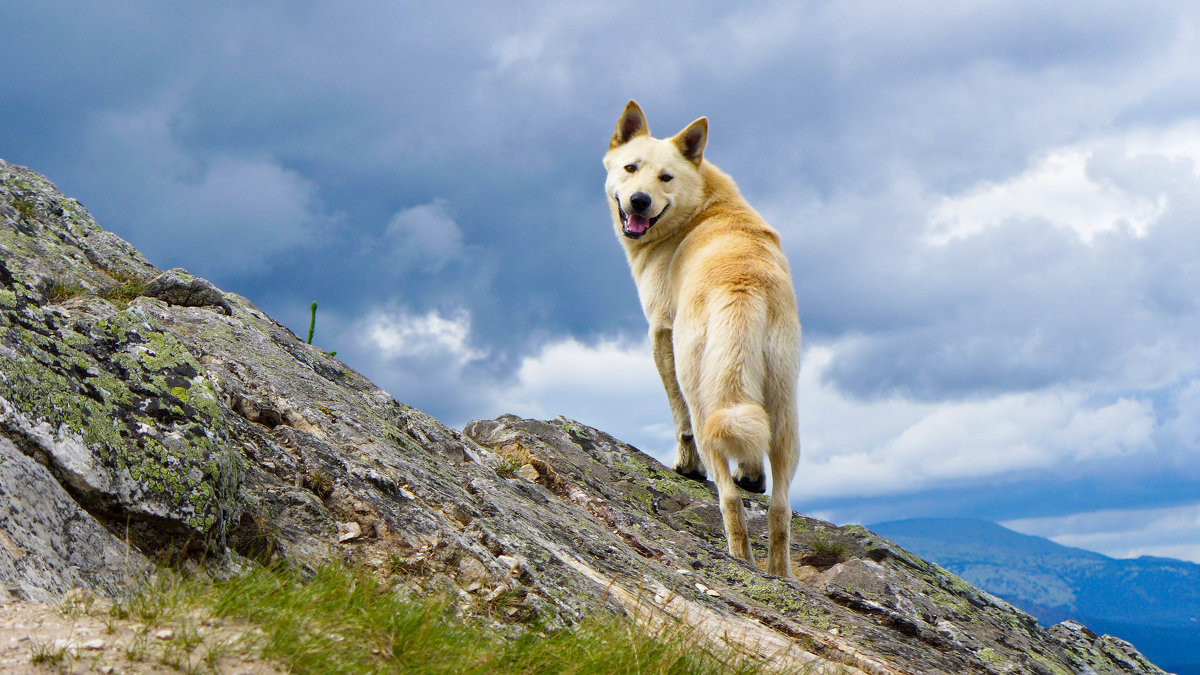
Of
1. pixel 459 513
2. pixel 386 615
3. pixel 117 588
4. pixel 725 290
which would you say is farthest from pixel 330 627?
pixel 725 290

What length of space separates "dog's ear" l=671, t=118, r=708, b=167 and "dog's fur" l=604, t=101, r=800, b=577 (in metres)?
0.01

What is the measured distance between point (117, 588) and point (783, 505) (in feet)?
17.7

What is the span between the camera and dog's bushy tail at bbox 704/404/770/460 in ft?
20.5

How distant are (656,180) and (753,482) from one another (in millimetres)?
4166

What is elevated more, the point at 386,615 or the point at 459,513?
the point at 459,513

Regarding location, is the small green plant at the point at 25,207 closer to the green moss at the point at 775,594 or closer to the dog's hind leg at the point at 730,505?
the dog's hind leg at the point at 730,505

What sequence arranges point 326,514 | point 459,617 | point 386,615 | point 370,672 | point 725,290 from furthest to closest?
1. point 725,290
2. point 326,514
3. point 459,617
4. point 386,615
5. point 370,672

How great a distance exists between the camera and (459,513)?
205 inches

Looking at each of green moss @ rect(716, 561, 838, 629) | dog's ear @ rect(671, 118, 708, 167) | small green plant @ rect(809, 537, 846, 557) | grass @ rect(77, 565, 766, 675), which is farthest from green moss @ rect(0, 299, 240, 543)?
dog's ear @ rect(671, 118, 708, 167)

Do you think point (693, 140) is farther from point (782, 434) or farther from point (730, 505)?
point (730, 505)

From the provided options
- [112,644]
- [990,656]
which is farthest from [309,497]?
[990,656]

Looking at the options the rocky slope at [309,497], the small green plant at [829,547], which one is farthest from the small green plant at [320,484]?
the small green plant at [829,547]

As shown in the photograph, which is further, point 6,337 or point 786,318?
point 786,318

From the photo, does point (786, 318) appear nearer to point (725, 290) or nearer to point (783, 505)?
point (725, 290)
